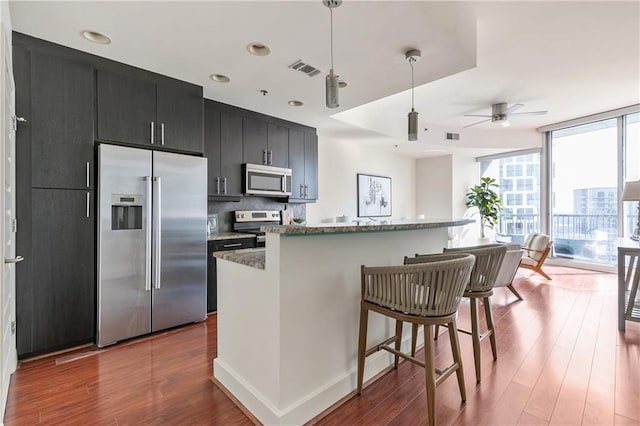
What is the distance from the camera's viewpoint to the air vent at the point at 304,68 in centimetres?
261

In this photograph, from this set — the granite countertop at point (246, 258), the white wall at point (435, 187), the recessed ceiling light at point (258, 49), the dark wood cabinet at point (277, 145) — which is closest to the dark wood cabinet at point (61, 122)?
the recessed ceiling light at point (258, 49)

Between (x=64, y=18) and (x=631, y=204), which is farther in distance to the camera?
(x=631, y=204)

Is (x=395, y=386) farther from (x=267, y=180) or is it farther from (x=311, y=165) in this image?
(x=311, y=165)

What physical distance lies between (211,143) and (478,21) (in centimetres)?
292

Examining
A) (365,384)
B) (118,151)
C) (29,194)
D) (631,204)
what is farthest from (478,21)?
(631,204)

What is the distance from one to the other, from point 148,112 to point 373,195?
4373 millimetres

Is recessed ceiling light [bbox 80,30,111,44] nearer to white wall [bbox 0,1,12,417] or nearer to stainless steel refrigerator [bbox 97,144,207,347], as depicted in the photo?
white wall [bbox 0,1,12,417]

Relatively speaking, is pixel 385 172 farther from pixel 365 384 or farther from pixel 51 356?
pixel 51 356

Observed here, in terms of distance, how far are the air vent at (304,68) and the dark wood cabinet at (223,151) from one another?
1.36 metres

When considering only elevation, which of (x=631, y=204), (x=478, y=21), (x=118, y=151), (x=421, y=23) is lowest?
(x=631, y=204)

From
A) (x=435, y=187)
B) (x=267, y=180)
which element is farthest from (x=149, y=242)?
(x=435, y=187)

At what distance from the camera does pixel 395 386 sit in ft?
6.53

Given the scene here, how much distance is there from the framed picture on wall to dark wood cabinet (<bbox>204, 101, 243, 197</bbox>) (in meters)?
2.76

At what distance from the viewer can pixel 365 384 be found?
1993 mm
